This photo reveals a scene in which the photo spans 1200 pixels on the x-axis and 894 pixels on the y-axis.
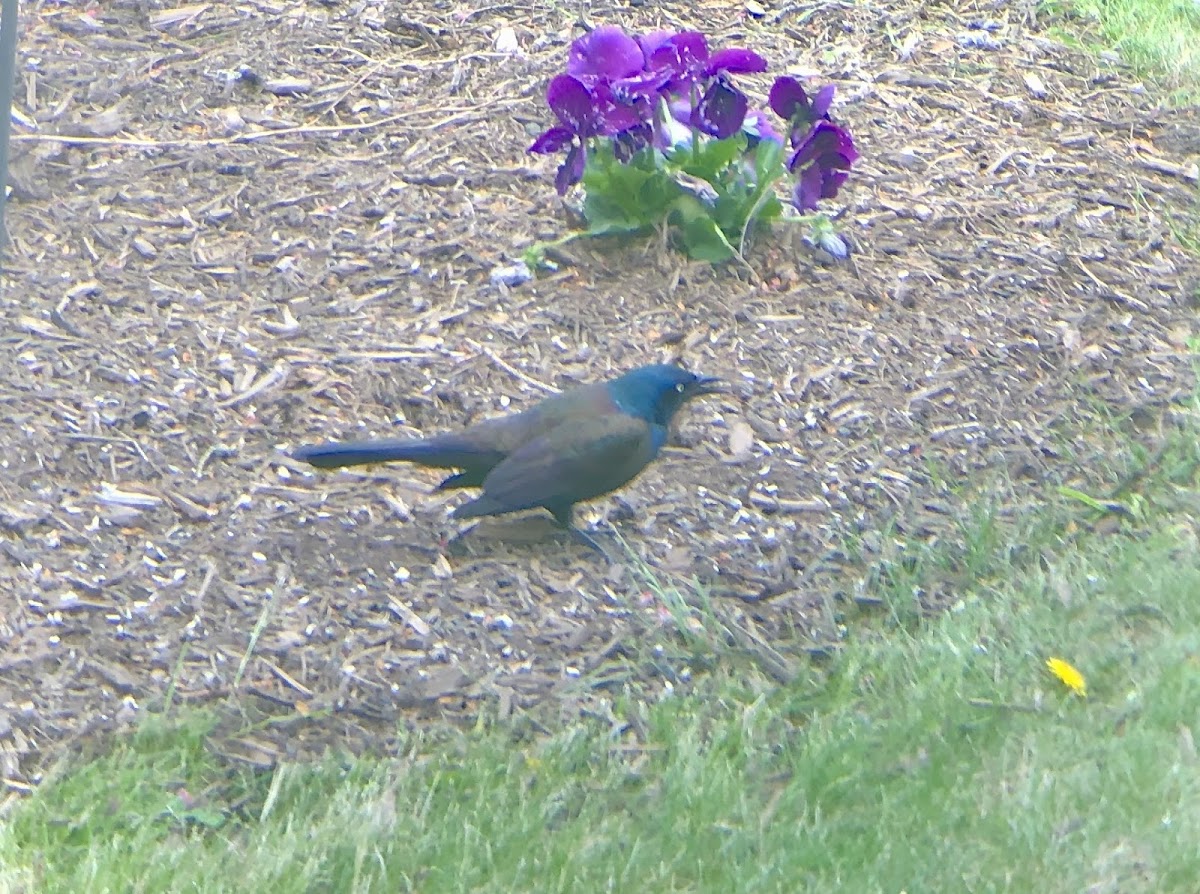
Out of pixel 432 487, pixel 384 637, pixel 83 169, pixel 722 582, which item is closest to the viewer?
pixel 384 637

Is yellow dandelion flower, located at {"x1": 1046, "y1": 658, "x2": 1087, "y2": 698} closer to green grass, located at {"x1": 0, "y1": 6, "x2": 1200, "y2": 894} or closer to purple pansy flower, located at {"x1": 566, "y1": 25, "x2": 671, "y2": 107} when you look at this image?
green grass, located at {"x1": 0, "y1": 6, "x2": 1200, "y2": 894}

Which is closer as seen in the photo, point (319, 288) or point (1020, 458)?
point (1020, 458)

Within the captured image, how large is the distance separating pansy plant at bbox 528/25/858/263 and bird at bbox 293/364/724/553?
1.05m

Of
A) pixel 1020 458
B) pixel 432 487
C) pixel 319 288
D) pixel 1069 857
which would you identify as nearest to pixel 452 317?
pixel 319 288

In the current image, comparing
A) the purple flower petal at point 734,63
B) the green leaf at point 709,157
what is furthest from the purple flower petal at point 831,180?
the purple flower petal at point 734,63

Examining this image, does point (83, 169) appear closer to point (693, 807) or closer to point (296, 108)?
point (296, 108)

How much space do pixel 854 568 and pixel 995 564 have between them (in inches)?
14.6

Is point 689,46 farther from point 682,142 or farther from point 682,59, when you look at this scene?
point 682,142

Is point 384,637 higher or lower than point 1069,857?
lower

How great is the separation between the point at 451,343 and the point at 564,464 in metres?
0.91

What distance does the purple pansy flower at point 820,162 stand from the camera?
4.95 meters

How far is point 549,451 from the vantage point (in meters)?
4.04

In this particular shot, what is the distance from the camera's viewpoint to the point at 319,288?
16.4 ft

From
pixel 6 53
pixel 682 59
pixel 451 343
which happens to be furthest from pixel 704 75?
pixel 6 53
